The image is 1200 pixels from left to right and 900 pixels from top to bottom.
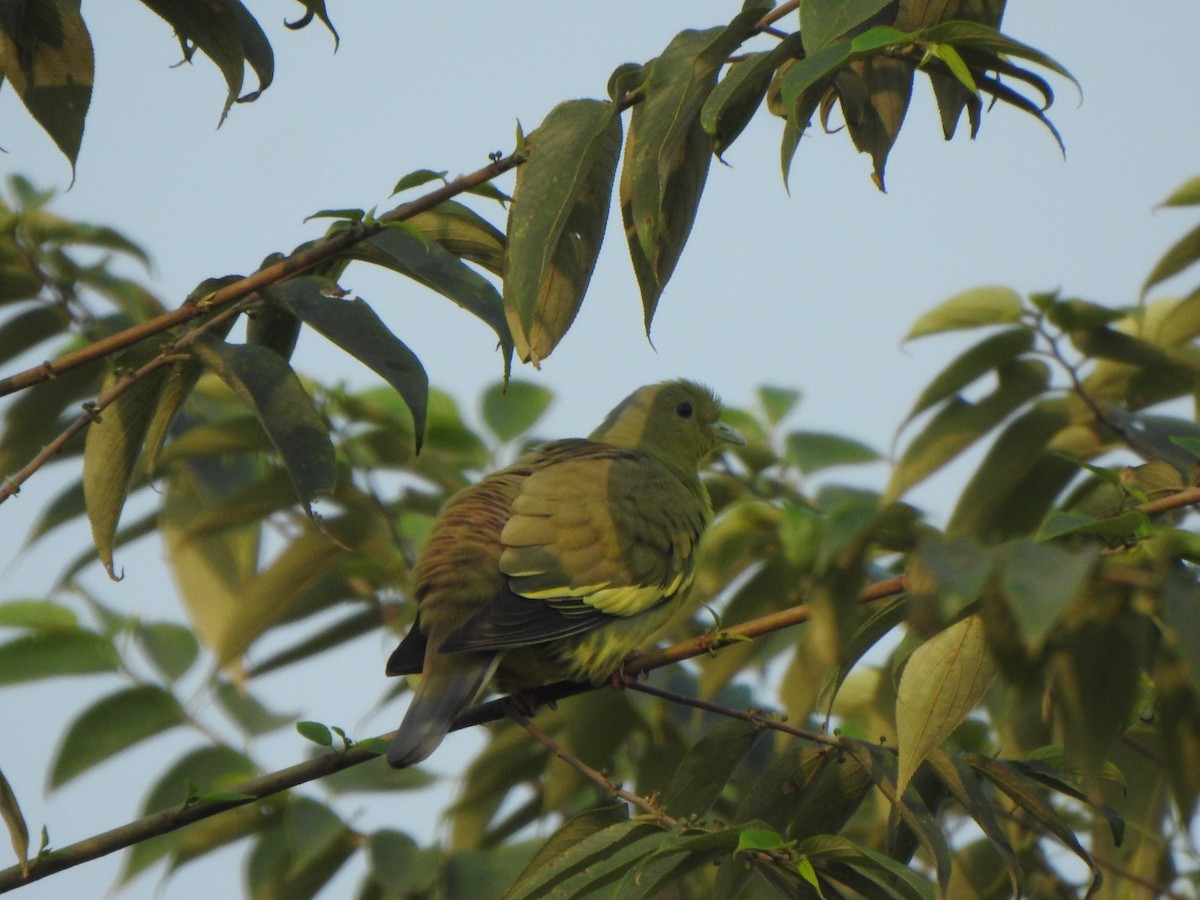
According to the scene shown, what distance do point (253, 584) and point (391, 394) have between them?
0.96 meters

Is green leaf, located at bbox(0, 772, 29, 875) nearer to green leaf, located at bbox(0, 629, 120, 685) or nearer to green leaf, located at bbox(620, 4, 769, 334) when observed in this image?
green leaf, located at bbox(620, 4, 769, 334)

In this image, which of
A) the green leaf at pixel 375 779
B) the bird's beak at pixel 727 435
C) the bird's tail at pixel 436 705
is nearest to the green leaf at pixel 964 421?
the bird's beak at pixel 727 435

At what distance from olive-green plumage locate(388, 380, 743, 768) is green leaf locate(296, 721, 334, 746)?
1.97 feet

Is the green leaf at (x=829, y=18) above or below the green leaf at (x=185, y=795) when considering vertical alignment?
above

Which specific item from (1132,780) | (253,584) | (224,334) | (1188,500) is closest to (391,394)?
(253,584)

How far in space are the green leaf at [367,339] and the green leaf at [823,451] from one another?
2222mm

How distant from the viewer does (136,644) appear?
4031 millimetres

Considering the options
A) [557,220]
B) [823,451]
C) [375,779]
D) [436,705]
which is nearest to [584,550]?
[436,705]

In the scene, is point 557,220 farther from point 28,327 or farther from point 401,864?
point 28,327

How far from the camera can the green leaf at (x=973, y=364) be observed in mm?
3748

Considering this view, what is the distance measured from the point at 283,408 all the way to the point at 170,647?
2164 millimetres

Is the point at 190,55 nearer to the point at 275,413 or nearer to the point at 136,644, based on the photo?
the point at 275,413

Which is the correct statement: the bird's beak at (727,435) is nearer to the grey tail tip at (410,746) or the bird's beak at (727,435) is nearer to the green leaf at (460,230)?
the grey tail tip at (410,746)

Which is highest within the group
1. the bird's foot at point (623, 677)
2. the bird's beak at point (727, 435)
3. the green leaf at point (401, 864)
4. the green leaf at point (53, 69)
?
the green leaf at point (53, 69)
